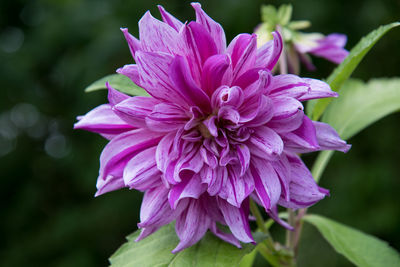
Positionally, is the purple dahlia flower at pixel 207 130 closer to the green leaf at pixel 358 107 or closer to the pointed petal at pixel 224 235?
the pointed petal at pixel 224 235

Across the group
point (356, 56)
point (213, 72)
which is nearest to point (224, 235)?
point (213, 72)

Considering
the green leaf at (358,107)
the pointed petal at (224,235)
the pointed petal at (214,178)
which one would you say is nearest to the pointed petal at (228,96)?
the pointed petal at (214,178)

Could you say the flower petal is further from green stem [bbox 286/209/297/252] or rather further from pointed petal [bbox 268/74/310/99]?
green stem [bbox 286/209/297/252]

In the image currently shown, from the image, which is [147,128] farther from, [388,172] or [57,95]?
[57,95]

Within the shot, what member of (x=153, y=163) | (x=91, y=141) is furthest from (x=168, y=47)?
(x=91, y=141)

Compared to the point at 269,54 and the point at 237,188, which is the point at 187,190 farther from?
the point at 269,54

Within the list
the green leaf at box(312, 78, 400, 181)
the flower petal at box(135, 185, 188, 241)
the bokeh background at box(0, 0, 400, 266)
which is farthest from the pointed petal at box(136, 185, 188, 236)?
the bokeh background at box(0, 0, 400, 266)
